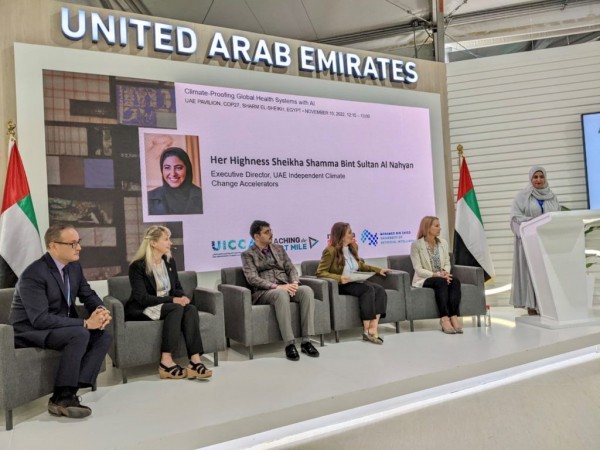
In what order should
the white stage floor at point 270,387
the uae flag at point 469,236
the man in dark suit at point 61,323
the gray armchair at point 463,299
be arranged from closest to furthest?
the white stage floor at point 270,387
the man in dark suit at point 61,323
the gray armchair at point 463,299
the uae flag at point 469,236

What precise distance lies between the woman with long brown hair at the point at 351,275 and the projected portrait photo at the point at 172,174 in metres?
1.25

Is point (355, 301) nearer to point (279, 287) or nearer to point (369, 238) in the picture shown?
point (279, 287)

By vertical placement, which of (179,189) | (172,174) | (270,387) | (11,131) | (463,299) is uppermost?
(11,131)

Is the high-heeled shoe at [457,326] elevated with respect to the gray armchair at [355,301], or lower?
lower

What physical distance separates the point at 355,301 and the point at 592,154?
388 cm

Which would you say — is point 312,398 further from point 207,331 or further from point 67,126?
point 67,126

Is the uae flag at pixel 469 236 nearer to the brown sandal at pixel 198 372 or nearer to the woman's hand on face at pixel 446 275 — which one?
the woman's hand on face at pixel 446 275

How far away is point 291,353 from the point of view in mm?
3893

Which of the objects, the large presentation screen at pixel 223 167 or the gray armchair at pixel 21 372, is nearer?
the gray armchair at pixel 21 372

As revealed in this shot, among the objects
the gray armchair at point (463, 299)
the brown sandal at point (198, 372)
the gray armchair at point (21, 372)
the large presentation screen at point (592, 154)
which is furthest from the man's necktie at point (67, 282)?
the large presentation screen at point (592, 154)

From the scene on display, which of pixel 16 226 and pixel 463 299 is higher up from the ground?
pixel 16 226

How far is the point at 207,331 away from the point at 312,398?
1.07 m

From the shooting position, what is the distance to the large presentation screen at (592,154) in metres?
6.29

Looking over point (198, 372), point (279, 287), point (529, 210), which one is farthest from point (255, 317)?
point (529, 210)
